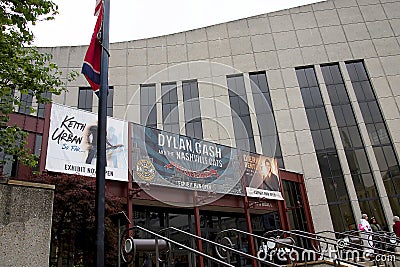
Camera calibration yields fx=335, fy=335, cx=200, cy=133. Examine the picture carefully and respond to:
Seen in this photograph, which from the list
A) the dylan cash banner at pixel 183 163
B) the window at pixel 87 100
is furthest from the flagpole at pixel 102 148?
the window at pixel 87 100

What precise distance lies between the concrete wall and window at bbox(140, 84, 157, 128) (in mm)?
19361

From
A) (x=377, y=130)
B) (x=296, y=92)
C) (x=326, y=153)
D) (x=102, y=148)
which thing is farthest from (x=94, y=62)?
(x=377, y=130)

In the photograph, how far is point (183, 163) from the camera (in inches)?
485

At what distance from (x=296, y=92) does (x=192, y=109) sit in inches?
300

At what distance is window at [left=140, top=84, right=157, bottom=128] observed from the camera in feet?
79.1

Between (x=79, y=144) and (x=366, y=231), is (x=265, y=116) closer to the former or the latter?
(x=366, y=231)

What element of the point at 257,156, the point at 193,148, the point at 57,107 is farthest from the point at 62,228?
the point at 257,156

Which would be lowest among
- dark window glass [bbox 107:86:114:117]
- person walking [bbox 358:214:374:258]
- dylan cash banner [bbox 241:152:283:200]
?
person walking [bbox 358:214:374:258]

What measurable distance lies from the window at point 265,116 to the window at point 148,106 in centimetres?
734

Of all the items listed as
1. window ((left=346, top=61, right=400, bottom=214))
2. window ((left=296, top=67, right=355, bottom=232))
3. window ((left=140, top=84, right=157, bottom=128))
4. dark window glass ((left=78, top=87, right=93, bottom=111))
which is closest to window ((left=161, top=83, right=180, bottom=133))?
window ((left=140, top=84, right=157, bottom=128))

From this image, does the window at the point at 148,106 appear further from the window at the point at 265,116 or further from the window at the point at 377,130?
the window at the point at 377,130

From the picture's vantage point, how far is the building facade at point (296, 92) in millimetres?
21688

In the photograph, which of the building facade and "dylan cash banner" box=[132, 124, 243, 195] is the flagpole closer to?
"dylan cash banner" box=[132, 124, 243, 195]

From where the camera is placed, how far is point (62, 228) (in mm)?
7699
